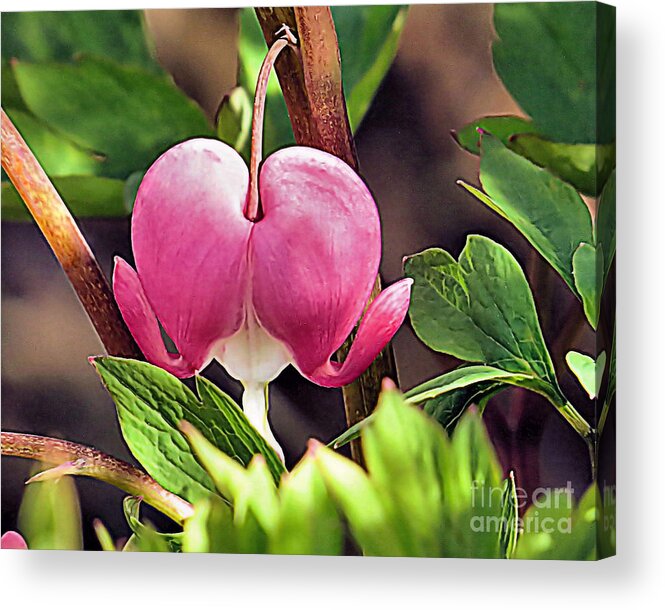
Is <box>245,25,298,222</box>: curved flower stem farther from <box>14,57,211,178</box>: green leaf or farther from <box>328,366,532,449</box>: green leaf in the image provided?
<box>328,366,532,449</box>: green leaf

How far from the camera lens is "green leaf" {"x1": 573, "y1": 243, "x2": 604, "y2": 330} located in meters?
1.61

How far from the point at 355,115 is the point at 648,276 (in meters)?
0.37

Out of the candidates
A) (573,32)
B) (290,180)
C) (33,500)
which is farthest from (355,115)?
(33,500)

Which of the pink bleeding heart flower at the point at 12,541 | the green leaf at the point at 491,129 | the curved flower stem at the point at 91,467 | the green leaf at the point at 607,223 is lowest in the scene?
the pink bleeding heart flower at the point at 12,541

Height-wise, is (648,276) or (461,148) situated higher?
(461,148)

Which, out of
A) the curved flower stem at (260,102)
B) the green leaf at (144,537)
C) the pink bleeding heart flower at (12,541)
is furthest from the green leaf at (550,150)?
the pink bleeding heart flower at (12,541)

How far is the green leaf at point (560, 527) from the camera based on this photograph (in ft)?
5.32

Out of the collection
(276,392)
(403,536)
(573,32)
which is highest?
(573,32)

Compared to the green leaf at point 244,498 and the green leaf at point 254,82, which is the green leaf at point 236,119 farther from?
the green leaf at point 244,498

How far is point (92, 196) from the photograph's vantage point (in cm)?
173

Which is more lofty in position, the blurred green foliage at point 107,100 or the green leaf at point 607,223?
the blurred green foliage at point 107,100

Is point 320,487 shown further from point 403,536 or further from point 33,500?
point 33,500

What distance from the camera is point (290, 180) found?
1671 millimetres

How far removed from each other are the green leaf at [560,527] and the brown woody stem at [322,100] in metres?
0.21
